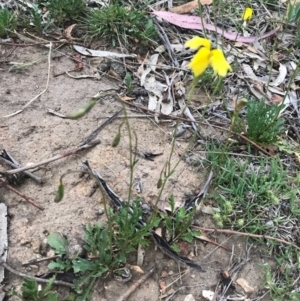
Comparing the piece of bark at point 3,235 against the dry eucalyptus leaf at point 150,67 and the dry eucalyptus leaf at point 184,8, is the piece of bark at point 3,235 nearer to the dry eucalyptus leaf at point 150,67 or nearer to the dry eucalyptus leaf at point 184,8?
the dry eucalyptus leaf at point 150,67

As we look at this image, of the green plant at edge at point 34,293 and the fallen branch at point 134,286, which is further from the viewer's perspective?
the fallen branch at point 134,286

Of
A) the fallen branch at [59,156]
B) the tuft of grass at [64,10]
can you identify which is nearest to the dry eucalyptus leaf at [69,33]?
the tuft of grass at [64,10]

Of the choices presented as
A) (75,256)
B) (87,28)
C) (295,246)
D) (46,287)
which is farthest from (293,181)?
(87,28)

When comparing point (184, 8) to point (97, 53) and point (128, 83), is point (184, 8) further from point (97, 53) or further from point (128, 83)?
point (128, 83)

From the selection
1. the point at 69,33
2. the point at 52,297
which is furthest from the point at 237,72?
the point at 52,297

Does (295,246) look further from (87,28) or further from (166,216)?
(87,28)
